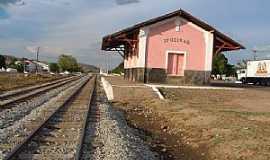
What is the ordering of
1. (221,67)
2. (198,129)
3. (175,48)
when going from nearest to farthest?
(198,129) < (175,48) < (221,67)

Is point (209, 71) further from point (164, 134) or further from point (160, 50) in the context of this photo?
point (164, 134)

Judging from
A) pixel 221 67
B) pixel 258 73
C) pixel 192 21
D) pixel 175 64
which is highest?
pixel 192 21

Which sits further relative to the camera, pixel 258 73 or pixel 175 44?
pixel 258 73

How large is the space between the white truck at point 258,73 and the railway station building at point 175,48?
25.7 metres

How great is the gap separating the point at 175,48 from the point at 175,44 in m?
0.30

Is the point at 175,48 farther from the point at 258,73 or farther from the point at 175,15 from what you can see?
the point at 258,73

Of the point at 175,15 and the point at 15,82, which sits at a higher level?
the point at 175,15

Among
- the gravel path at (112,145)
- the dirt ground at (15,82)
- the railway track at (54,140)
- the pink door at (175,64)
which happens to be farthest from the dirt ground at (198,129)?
the dirt ground at (15,82)

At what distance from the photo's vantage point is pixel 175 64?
36.8 metres

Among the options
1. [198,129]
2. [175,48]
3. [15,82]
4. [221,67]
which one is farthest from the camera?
[221,67]

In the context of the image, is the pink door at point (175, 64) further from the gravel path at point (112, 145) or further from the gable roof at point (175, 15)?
the gravel path at point (112, 145)

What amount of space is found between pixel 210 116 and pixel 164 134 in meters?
2.12

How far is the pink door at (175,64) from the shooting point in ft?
120

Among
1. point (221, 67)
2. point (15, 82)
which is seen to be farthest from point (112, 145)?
point (221, 67)
